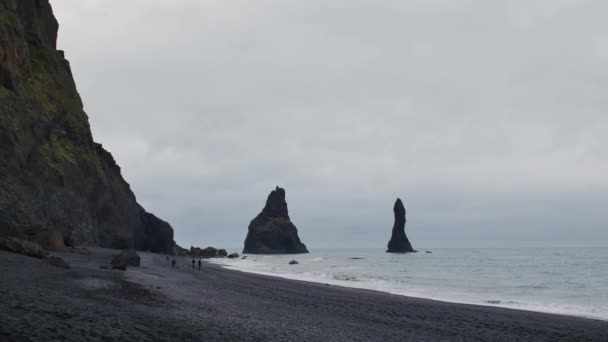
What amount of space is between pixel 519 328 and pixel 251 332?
15.7 meters

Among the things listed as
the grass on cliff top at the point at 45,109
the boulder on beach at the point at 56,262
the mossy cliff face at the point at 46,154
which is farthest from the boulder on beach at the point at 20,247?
the grass on cliff top at the point at 45,109

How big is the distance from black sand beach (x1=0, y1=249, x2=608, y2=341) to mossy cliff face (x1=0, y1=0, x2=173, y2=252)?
69.8ft

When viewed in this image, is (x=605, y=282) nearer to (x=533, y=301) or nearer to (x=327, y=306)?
(x=533, y=301)

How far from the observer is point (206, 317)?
58.1ft

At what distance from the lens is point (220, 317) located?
60.6 ft

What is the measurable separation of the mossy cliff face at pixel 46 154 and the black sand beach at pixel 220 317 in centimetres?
2128

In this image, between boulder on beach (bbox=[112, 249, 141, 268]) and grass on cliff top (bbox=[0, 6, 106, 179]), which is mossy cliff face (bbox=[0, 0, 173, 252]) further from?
boulder on beach (bbox=[112, 249, 141, 268])

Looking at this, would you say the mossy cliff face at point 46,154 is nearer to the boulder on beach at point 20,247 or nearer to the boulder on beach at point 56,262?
the boulder on beach at point 20,247

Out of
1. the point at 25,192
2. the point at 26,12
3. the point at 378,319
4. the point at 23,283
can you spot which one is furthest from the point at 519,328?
the point at 26,12

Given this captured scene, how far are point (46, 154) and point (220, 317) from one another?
5000 cm

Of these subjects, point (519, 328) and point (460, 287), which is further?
point (460, 287)

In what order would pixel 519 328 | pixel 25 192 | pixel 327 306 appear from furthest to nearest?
1. pixel 25 192
2. pixel 327 306
3. pixel 519 328

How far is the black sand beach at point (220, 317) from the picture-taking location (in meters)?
12.3

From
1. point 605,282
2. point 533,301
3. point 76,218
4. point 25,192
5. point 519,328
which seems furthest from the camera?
point 76,218
